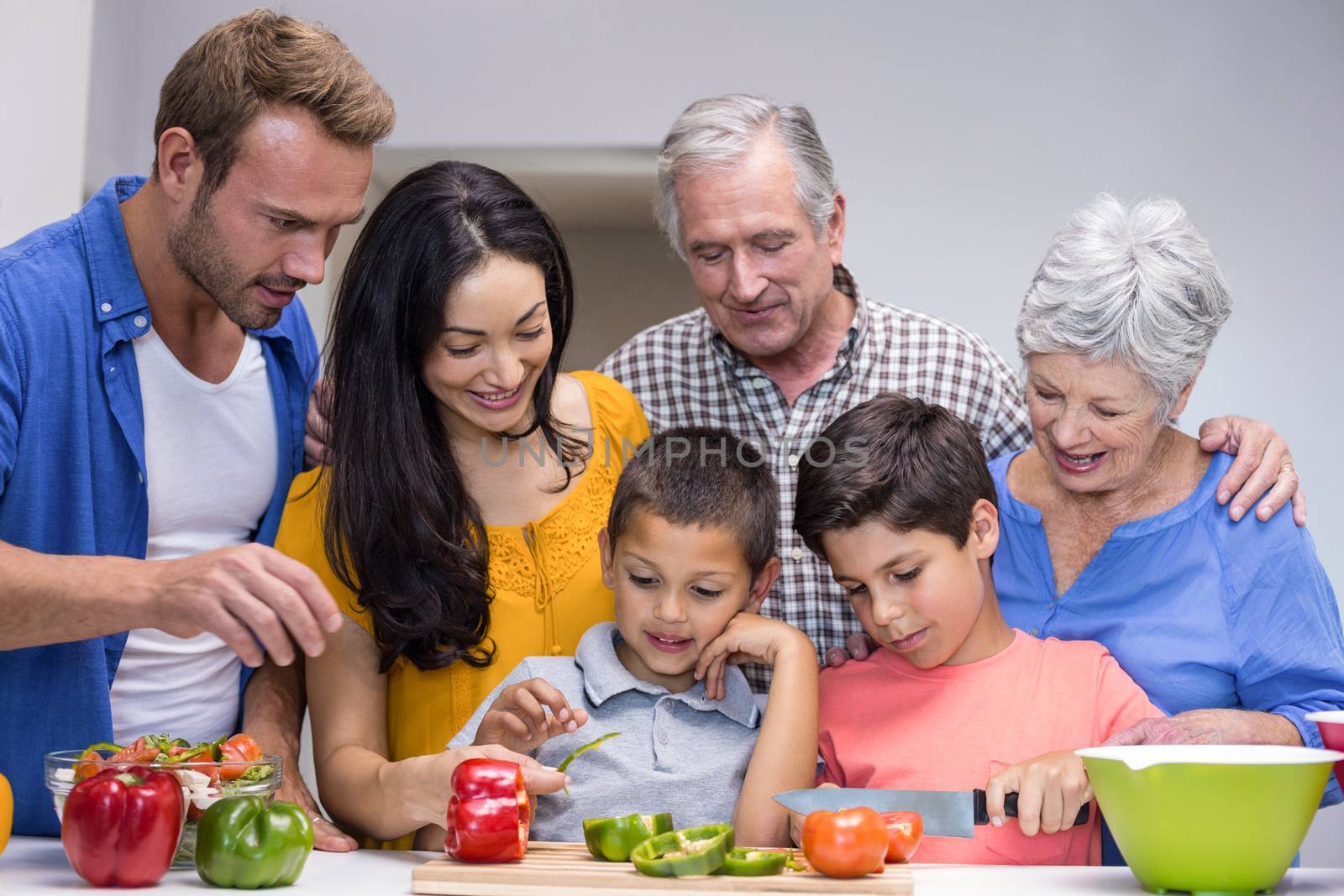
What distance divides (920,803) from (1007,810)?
127 millimetres

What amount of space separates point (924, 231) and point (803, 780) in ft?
8.49

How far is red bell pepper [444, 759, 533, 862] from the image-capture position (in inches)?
52.1

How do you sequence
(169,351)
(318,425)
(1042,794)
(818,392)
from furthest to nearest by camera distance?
(818,392), (318,425), (169,351), (1042,794)

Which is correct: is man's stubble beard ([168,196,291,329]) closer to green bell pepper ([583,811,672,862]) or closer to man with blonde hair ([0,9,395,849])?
man with blonde hair ([0,9,395,849])

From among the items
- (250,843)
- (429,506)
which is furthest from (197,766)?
(429,506)

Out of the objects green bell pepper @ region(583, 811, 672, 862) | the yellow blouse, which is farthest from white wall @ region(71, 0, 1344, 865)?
green bell pepper @ region(583, 811, 672, 862)

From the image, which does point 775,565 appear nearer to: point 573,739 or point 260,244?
point 573,739

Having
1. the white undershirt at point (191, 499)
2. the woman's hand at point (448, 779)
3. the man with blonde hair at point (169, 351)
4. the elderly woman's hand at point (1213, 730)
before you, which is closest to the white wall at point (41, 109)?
the man with blonde hair at point (169, 351)

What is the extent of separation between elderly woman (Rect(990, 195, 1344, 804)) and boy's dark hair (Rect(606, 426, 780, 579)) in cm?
37

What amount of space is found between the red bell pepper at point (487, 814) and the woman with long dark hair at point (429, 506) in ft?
0.96

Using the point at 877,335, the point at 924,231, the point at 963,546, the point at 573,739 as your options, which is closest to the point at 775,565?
the point at 963,546

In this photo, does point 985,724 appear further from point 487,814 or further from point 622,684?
point 487,814

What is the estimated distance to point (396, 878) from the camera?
1.37 meters

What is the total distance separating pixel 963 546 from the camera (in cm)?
174
